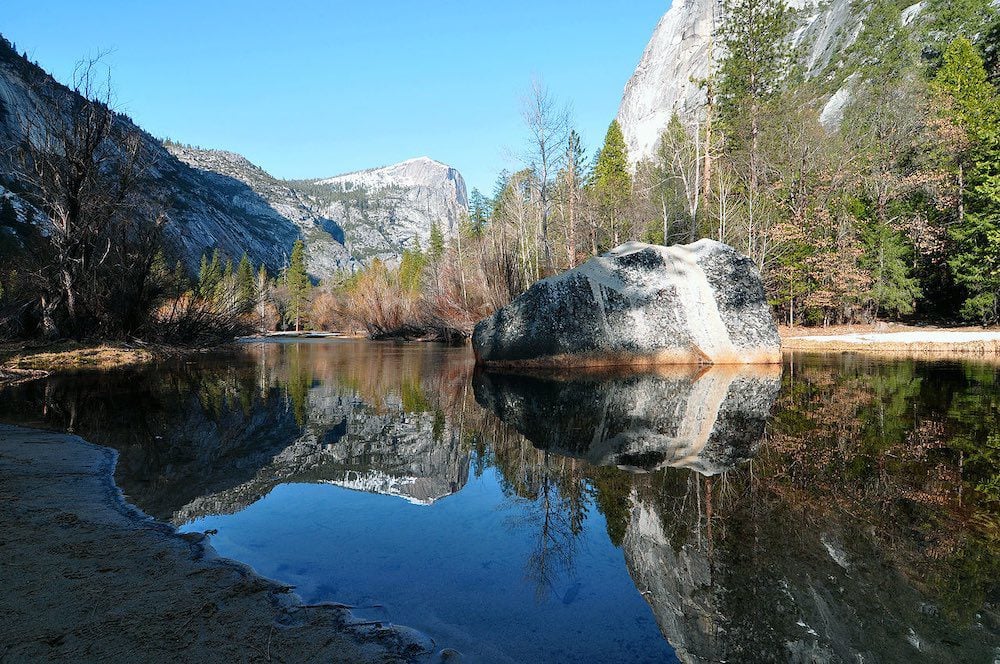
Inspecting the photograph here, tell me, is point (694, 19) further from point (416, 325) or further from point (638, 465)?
point (638, 465)

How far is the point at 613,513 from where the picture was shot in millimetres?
3453

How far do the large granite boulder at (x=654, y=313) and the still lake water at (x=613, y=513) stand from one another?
5.14m

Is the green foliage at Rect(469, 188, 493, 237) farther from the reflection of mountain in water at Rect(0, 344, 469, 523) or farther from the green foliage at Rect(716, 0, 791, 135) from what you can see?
the reflection of mountain in water at Rect(0, 344, 469, 523)

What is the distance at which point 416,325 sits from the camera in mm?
32281

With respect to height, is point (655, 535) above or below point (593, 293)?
below

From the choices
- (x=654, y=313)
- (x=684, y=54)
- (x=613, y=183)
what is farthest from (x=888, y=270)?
(x=684, y=54)

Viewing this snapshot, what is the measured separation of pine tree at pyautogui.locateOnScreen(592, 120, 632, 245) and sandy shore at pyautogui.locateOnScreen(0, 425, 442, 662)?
3199 cm

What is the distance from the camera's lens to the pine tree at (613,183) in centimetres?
3422

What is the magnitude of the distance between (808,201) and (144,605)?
3055cm

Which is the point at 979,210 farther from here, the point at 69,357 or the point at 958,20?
the point at 69,357

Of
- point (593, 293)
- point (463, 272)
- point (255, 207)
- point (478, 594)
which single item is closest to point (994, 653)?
point (478, 594)

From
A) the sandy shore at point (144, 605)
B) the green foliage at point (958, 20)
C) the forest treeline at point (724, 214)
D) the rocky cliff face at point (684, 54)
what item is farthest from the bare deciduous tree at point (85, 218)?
the rocky cliff face at point (684, 54)

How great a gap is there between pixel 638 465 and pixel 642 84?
123m

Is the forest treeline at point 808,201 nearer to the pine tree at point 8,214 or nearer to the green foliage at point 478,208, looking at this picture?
the green foliage at point 478,208
